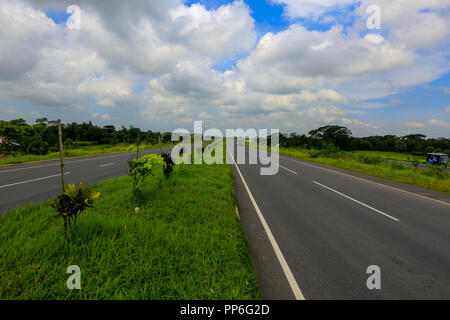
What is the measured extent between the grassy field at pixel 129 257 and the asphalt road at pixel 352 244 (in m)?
0.67

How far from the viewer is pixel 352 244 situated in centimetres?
396

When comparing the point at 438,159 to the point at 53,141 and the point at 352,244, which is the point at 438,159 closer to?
the point at 352,244

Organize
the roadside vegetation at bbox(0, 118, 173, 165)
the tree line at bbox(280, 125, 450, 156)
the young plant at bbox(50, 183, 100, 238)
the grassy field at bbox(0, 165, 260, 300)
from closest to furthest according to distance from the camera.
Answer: the grassy field at bbox(0, 165, 260, 300)
the young plant at bbox(50, 183, 100, 238)
the roadside vegetation at bbox(0, 118, 173, 165)
the tree line at bbox(280, 125, 450, 156)

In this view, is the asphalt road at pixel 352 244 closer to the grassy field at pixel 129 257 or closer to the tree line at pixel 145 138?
the grassy field at pixel 129 257

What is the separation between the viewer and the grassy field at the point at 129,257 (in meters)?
2.32

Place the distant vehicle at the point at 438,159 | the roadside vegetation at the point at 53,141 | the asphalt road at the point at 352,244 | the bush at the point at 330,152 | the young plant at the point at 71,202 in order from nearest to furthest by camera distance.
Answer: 1. the asphalt road at the point at 352,244
2. the young plant at the point at 71,202
3. the roadside vegetation at the point at 53,141
4. the bush at the point at 330,152
5. the distant vehicle at the point at 438,159

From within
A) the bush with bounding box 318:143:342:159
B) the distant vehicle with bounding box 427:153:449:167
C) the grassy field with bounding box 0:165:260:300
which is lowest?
the distant vehicle with bounding box 427:153:449:167

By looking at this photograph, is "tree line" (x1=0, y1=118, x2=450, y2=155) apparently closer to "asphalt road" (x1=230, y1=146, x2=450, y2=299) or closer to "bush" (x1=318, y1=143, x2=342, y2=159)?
"bush" (x1=318, y1=143, x2=342, y2=159)

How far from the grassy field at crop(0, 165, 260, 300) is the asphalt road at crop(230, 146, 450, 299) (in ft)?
2.21

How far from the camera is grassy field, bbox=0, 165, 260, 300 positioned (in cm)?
232

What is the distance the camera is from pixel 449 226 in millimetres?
5004

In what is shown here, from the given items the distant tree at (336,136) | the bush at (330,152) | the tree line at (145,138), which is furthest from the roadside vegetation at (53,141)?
the distant tree at (336,136)

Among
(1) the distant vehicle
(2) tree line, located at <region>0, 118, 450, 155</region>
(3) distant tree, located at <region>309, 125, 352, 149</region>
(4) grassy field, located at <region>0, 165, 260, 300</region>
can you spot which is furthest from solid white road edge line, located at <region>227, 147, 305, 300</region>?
(3) distant tree, located at <region>309, 125, 352, 149</region>

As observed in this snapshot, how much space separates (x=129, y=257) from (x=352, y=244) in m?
4.39
